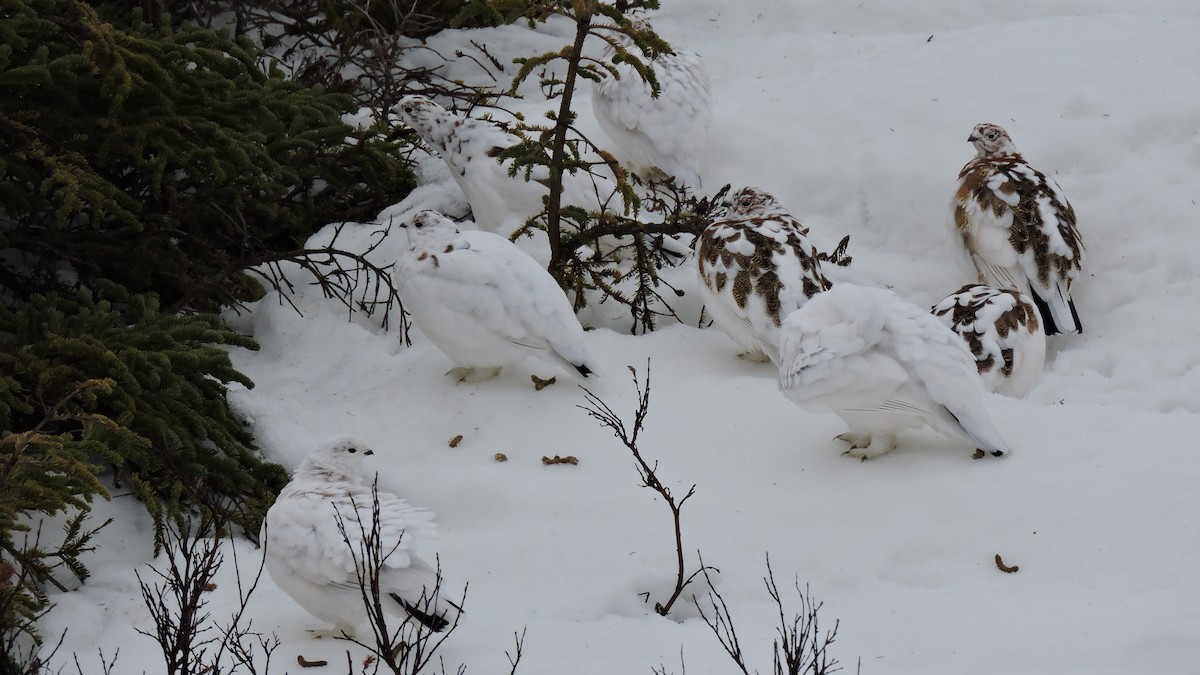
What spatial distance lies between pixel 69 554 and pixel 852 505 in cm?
268

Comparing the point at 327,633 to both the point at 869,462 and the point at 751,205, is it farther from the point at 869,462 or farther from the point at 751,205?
the point at 751,205

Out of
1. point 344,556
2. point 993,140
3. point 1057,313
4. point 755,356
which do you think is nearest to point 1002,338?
point 1057,313

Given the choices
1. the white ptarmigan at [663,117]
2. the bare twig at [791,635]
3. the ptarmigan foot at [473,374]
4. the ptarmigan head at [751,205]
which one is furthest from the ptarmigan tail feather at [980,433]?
the white ptarmigan at [663,117]

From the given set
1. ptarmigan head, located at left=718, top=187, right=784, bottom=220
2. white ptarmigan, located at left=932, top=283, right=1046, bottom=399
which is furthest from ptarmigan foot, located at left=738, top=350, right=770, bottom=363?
white ptarmigan, located at left=932, top=283, right=1046, bottom=399

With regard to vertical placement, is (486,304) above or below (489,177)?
below

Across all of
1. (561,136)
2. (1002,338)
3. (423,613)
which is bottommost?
(423,613)

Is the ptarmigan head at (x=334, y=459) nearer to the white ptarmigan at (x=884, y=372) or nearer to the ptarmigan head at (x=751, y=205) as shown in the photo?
the white ptarmigan at (x=884, y=372)

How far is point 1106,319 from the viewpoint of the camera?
6.24 m

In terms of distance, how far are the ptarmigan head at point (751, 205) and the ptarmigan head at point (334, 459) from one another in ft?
8.12

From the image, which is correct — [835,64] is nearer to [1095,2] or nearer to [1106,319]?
[1095,2]

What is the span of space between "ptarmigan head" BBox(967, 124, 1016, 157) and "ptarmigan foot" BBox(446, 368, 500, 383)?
9.80 feet

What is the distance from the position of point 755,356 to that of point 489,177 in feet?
5.54

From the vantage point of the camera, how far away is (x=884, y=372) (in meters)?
4.39

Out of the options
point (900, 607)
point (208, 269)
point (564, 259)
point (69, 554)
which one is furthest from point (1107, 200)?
point (69, 554)
